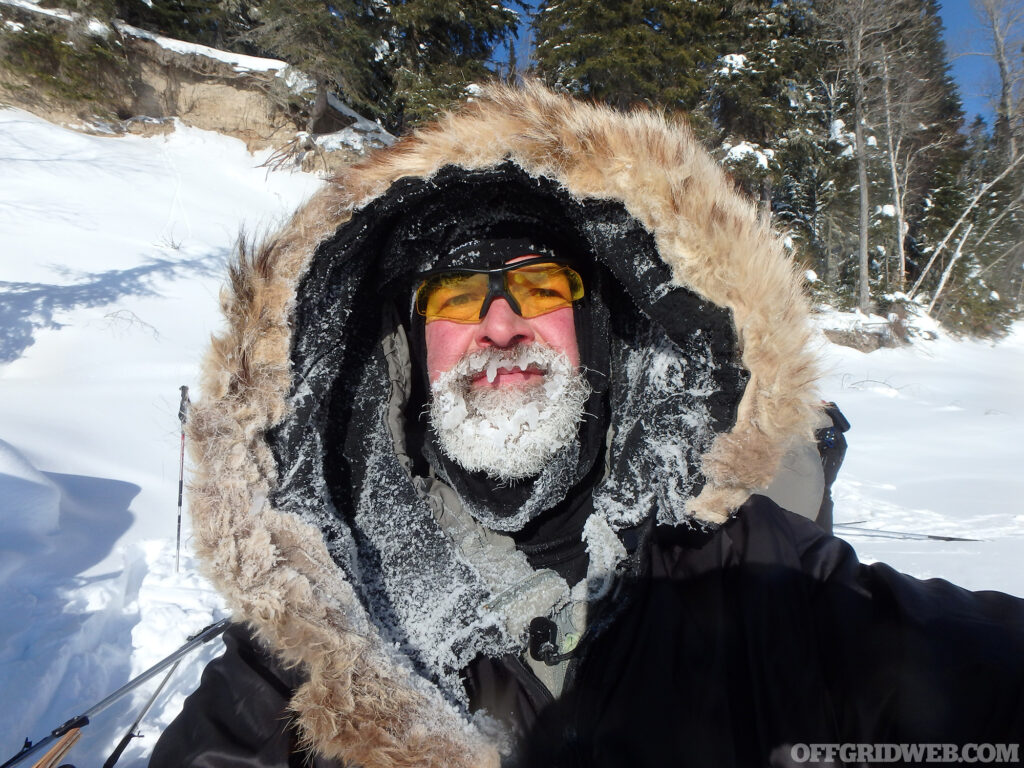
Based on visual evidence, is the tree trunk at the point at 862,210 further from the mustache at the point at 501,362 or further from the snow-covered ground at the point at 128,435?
the mustache at the point at 501,362

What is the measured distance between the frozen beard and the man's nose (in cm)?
3

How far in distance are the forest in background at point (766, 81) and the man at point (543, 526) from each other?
39.9 ft

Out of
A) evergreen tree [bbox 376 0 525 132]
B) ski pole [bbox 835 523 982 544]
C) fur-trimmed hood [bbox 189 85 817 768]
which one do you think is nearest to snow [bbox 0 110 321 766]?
fur-trimmed hood [bbox 189 85 817 768]

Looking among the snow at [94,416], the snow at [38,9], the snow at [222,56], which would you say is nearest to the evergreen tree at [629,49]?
the snow at [222,56]

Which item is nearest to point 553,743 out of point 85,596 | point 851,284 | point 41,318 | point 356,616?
point 356,616

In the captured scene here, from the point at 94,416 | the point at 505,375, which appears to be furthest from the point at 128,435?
the point at 505,375

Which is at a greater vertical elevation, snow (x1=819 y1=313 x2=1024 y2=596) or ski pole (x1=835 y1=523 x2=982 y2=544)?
snow (x1=819 y1=313 x2=1024 y2=596)

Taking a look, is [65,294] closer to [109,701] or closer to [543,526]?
[109,701]

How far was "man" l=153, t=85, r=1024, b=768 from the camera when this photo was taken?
1.16m

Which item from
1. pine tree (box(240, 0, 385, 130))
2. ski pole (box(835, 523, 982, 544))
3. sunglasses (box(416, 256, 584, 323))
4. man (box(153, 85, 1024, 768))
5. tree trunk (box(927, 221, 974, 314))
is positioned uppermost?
pine tree (box(240, 0, 385, 130))

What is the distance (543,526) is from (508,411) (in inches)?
15.4

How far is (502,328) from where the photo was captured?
174 centimetres

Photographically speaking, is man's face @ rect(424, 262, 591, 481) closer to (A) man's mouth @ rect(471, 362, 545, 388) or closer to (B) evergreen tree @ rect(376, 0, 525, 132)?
(A) man's mouth @ rect(471, 362, 545, 388)

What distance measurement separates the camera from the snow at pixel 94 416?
276cm
